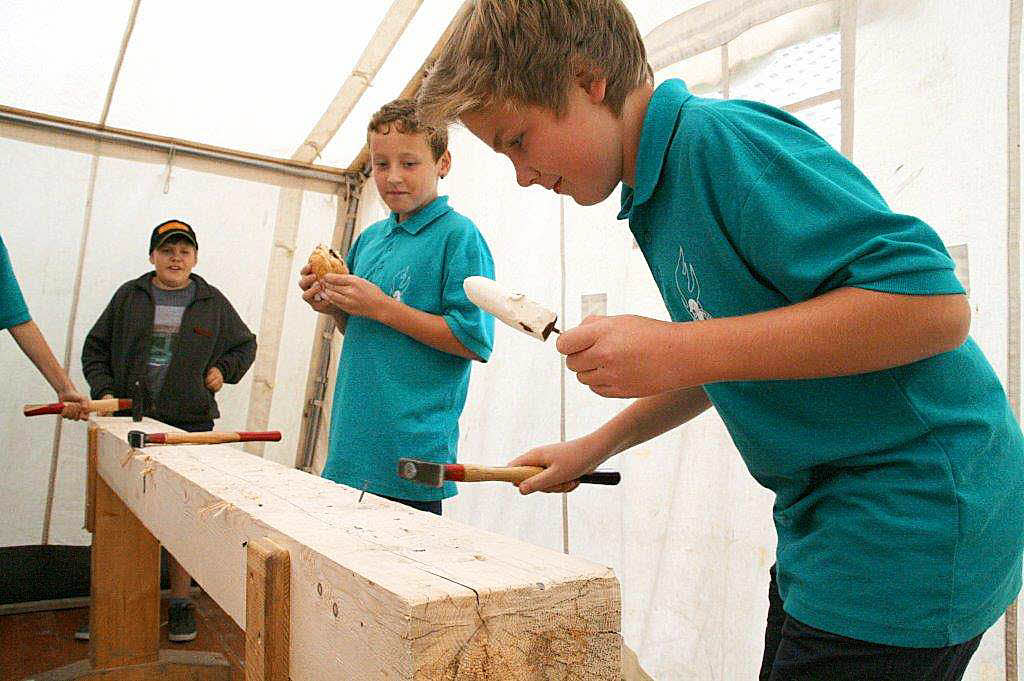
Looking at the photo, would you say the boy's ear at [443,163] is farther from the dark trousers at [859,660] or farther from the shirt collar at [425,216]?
the dark trousers at [859,660]

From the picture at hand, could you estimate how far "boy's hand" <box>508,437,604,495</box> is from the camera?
125 cm

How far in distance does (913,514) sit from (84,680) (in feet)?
5.95

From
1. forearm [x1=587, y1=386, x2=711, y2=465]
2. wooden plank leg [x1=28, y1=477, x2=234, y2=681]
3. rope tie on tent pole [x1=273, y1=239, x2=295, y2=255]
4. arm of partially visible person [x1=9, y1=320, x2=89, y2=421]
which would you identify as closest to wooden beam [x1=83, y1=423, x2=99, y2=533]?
wooden plank leg [x1=28, y1=477, x2=234, y2=681]

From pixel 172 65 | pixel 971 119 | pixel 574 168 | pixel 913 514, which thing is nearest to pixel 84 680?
pixel 574 168

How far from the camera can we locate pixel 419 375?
198 centimetres

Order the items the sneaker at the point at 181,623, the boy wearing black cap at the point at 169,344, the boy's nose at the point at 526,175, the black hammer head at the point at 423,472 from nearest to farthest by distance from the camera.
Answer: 1. the boy's nose at the point at 526,175
2. the black hammer head at the point at 423,472
3. the sneaker at the point at 181,623
4. the boy wearing black cap at the point at 169,344

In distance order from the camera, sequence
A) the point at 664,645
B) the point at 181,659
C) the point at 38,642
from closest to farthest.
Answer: the point at 181,659, the point at 664,645, the point at 38,642

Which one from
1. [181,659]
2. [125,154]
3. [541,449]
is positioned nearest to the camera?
[541,449]

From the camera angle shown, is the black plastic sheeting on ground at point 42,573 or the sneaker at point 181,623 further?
the black plastic sheeting on ground at point 42,573

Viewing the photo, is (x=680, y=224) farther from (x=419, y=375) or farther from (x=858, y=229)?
(x=419, y=375)

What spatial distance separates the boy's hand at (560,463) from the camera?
1.25 metres

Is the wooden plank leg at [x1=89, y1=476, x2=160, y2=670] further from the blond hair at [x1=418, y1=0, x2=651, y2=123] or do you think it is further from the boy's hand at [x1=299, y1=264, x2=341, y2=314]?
the blond hair at [x1=418, y1=0, x2=651, y2=123]

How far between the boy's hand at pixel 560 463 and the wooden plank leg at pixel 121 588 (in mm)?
1683

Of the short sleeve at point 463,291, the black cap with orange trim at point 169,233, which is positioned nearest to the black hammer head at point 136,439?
the short sleeve at point 463,291
